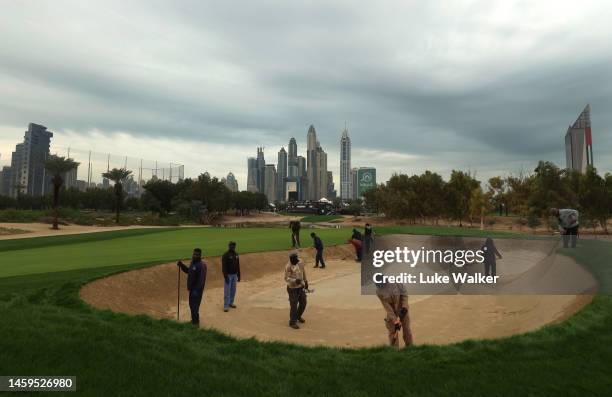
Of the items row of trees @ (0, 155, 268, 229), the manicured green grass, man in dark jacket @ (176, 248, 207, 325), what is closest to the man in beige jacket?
the manicured green grass

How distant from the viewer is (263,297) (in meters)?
15.1

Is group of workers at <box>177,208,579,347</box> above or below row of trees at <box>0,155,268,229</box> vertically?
below

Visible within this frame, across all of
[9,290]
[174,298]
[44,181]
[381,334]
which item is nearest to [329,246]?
[174,298]

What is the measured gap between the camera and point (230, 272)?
41.0 ft

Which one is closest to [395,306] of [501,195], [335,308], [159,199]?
[335,308]

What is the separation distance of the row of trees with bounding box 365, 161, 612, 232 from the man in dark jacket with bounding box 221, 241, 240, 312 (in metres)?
51.4

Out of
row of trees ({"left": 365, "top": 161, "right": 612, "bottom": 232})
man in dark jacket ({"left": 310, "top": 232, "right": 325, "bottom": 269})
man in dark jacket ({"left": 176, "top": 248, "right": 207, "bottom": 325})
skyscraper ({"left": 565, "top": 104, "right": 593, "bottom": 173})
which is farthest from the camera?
skyscraper ({"left": 565, "top": 104, "right": 593, "bottom": 173})

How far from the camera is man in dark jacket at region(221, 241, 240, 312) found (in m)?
12.4

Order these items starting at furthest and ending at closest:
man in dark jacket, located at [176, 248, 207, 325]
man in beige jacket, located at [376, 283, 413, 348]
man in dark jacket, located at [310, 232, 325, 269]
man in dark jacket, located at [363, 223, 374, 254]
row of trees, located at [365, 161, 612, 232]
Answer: row of trees, located at [365, 161, 612, 232], man in dark jacket, located at [363, 223, 374, 254], man in dark jacket, located at [310, 232, 325, 269], man in dark jacket, located at [176, 248, 207, 325], man in beige jacket, located at [376, 283, 413, 348]

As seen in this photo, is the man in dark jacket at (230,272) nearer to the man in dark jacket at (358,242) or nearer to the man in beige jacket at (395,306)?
the man in beige jacket at (395,306)

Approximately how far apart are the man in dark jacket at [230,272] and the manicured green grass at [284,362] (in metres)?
4.21

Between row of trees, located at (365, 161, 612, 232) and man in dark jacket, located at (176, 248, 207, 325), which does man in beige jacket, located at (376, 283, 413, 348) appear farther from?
row of trees, located at (365, 161, 612, 232)

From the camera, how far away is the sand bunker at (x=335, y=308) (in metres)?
9.78

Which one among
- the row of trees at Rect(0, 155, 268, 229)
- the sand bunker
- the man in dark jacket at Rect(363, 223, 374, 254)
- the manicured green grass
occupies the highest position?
the row of trees at Rect(0, 155, 268, 229)
